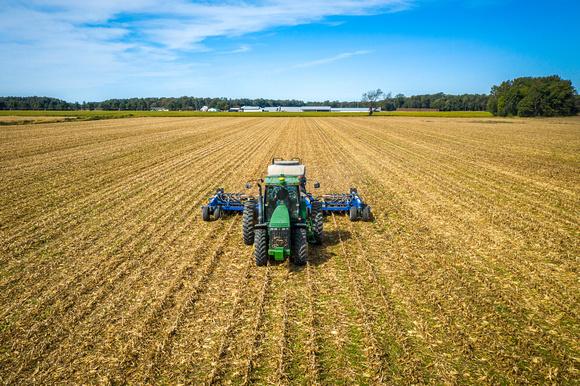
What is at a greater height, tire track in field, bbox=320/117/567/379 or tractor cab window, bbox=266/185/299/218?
tractor cab window, bbox=266/185/299/218

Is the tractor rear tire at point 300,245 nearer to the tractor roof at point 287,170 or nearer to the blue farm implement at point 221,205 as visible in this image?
the blue farm implement at point 221,205

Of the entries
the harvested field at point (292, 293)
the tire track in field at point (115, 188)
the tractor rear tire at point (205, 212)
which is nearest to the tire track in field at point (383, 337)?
the harvested field at point (292, 293)

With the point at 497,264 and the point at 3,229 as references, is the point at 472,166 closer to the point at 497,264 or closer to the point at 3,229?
the point at 497,264

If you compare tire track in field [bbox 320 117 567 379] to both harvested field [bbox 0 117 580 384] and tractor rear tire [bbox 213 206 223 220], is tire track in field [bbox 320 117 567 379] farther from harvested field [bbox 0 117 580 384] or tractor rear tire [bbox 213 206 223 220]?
tractor rear tire [bbox 213 206 223 220]

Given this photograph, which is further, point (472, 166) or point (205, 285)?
point (472, 166)

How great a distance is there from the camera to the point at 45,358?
18.6 ft

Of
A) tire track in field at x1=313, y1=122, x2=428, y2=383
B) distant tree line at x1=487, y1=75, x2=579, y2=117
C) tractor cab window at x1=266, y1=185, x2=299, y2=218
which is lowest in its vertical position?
tire track in field at x1=313, y1=122, x2=428, y2=383

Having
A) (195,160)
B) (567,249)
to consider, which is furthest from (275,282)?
(195,160)

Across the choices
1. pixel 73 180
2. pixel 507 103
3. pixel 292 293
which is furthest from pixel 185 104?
pixel 292 293

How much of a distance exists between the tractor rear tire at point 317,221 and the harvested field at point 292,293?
1.07 ft

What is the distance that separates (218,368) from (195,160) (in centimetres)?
2034

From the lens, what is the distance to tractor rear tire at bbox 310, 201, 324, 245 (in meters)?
9.70

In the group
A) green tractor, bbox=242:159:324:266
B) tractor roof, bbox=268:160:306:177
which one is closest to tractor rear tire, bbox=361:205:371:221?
tractor roof, bbox=268:160:306:177

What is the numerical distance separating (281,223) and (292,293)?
1.46 meters
